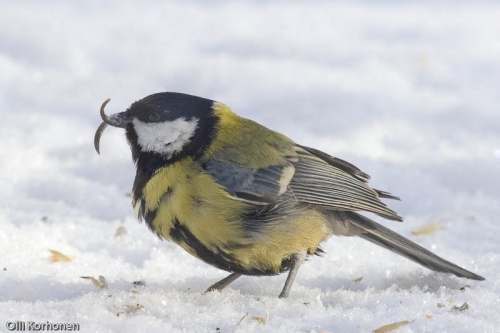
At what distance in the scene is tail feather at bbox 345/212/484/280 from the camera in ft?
13.3

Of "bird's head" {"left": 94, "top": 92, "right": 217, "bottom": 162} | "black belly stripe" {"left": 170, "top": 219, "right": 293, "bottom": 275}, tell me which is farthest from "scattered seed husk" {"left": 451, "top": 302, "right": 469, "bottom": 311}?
"bird's head" {"left": 94, "top": 92, "right": 217, "bottom": 162}

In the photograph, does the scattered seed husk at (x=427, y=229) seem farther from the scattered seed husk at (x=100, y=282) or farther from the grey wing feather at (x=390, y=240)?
the scattered seed husk at (x=100, y=282)

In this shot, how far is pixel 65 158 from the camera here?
242 inches

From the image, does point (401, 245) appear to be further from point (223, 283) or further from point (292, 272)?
point (223, 283)

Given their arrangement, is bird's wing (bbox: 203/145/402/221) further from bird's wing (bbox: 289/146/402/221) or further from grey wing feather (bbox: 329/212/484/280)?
grey wing feather (bbox: 329/212/484/280)

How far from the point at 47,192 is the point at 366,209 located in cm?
275

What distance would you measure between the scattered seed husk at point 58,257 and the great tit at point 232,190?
3.06ft

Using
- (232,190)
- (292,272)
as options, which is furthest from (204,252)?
(292,272)

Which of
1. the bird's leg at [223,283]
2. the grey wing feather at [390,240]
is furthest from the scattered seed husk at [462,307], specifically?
the bird's leg at [223,283]

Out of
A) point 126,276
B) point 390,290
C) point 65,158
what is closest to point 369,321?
point 390,290

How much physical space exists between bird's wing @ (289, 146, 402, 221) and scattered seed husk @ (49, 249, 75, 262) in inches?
60.2

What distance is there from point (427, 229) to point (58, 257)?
2514 millimetres

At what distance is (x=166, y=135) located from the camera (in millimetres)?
3707

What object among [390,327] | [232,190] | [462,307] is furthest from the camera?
[232,190]
